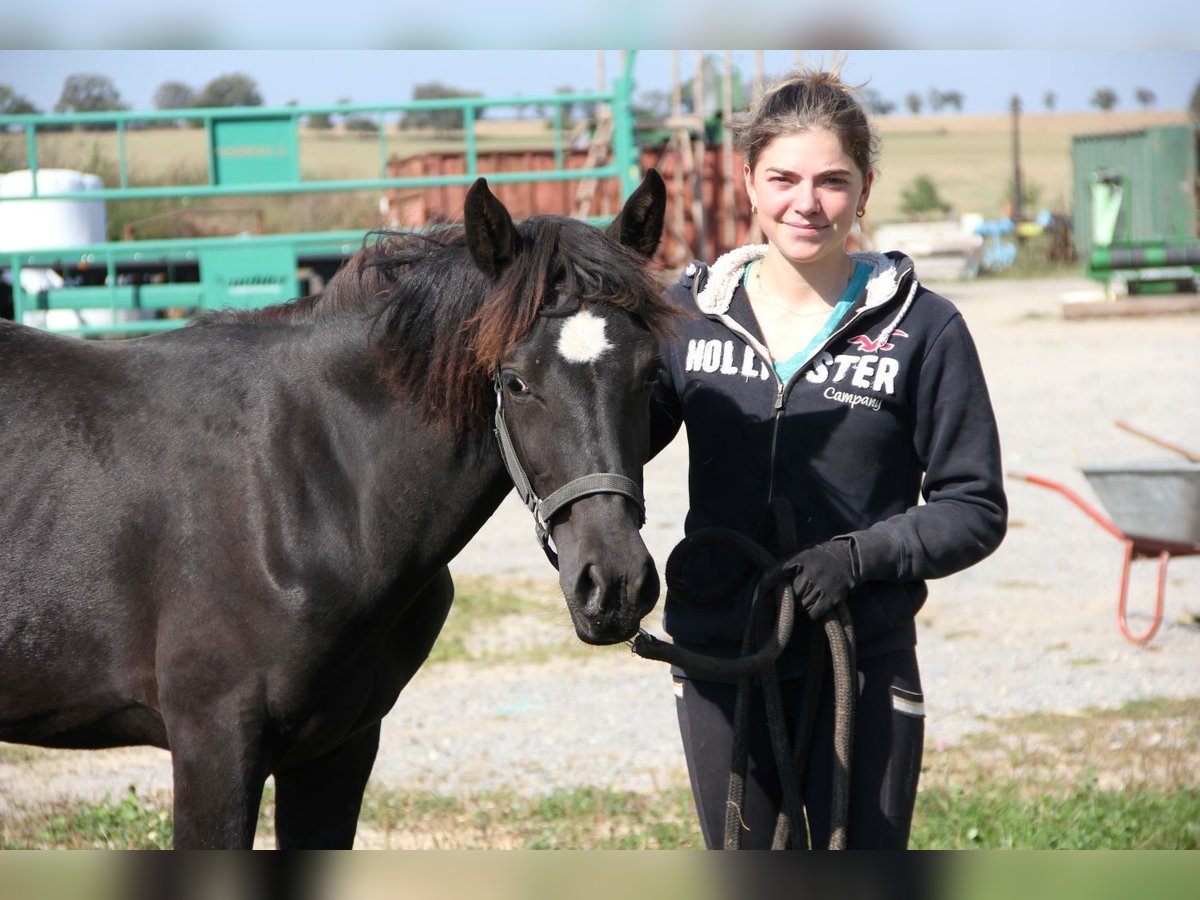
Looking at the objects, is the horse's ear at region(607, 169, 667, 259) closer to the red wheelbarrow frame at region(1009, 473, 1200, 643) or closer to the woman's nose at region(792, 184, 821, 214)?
the woman's nose at region(792, 184, 821, 214)

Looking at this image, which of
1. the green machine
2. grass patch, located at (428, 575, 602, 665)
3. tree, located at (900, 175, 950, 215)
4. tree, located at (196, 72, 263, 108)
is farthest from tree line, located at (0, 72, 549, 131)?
tree, located at (900, 175, 950, 215)

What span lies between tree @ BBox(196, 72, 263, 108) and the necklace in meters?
7.96

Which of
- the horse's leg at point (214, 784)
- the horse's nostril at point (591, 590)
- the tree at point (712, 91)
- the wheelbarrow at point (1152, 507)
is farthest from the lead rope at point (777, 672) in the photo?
the tree at point (712, 91)

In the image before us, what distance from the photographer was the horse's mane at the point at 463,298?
2195mm

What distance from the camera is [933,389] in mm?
2227

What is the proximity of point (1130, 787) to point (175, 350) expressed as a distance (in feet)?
10.9

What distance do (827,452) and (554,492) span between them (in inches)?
20.7

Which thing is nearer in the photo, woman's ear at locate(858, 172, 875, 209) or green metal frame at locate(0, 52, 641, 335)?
woman's ear at locate(858, 172, 875, 209)

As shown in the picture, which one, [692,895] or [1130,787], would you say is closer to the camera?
[692,895]

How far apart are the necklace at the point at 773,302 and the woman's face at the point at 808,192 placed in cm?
11

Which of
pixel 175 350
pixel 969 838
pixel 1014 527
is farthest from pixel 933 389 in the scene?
pixel 1014 527

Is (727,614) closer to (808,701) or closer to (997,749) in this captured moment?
(808,701)

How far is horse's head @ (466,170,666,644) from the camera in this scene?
2027mm

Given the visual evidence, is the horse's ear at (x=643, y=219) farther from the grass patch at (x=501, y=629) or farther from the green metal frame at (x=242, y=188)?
the green metal frame at (x=242, y=188)
